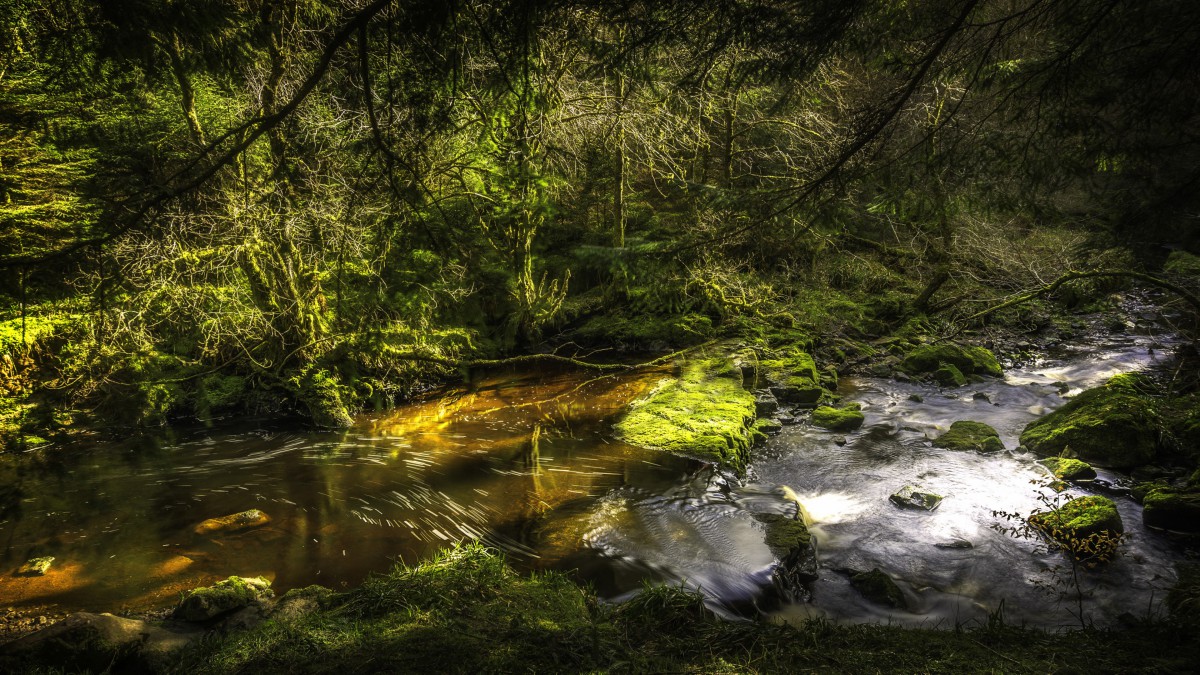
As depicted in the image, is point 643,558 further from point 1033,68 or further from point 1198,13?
point 1198,13

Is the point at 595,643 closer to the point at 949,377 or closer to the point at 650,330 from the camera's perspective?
the point at 650,330

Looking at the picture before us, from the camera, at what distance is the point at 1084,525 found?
5.41m

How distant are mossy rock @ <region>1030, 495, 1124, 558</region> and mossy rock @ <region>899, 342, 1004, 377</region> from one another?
588cm

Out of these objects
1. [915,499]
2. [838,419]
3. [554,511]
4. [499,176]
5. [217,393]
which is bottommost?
[915,499]

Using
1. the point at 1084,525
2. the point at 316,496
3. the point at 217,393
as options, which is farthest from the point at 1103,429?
the point at 217,393

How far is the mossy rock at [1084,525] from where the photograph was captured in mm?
5227

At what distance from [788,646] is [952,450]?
6415mm

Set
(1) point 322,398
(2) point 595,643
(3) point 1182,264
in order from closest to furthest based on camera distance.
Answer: (2) point 595,643 → (1) point 322,398 → (3) point 1182,264

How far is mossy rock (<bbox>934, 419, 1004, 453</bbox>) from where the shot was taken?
313 inches

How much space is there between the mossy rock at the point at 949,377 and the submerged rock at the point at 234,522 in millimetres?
11757

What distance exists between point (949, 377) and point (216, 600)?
475 inches

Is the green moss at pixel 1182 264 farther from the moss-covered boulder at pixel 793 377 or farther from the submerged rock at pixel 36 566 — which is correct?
the submerged rock at pixel 36 566

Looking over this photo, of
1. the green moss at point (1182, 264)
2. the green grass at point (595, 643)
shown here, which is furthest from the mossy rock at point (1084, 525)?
the green moss at point (1182, 264)

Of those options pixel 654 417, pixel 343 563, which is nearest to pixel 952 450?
pixel 654 417
